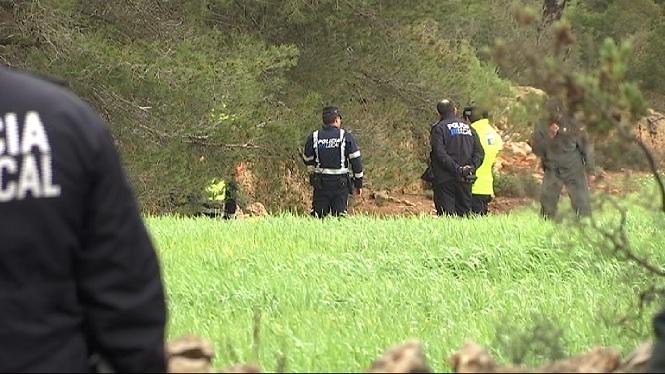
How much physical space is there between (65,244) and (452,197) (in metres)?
10.5

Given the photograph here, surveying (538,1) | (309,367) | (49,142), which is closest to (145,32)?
(309,367)

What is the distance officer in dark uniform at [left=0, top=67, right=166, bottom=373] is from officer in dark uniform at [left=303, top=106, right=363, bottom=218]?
30.5ft

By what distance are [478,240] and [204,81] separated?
5847mm

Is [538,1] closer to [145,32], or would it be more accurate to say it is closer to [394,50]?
[394,50]

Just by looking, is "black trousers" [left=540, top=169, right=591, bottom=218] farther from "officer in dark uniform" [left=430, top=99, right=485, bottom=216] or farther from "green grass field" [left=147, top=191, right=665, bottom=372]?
"officer in dark uniform" [left=430, top=99, right=485, bottom=216]

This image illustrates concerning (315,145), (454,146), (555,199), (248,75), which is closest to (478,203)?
(454,146)

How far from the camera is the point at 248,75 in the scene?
44.7ft

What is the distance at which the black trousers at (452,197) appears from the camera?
40.1ft

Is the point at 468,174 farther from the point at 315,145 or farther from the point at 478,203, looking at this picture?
→ the point at 315,145

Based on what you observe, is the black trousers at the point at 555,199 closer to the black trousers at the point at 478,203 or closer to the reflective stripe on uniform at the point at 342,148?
the reflective stripe on uniform at the point at 342,148

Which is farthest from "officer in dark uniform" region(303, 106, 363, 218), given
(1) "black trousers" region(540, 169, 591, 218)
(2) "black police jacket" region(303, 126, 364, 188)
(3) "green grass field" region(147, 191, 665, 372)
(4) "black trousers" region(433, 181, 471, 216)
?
(1) "black trousers" region(540, 169, 591, 218)

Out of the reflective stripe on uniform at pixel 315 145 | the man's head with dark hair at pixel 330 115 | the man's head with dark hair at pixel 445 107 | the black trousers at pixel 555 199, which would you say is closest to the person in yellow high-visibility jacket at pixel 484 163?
the man's head with dark hair at pixel 445 107

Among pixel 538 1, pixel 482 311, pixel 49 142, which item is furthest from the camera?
pixel 538 1

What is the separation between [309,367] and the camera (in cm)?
Result: 344
